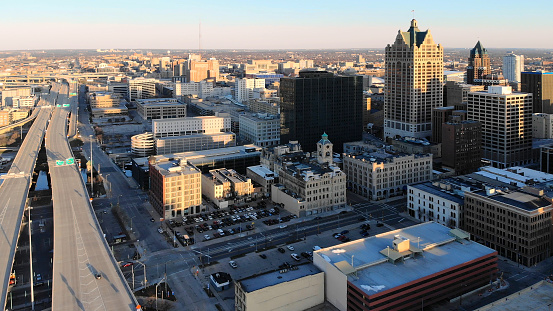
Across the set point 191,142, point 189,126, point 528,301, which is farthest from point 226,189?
point 189,126

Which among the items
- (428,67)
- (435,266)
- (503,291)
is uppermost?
(428,67)

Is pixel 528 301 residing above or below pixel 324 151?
below

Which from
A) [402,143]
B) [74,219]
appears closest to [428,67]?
[402,143]

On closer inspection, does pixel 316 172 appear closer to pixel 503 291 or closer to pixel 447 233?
Answer: pixel 447 233

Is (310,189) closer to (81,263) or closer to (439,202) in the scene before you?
(439,202)

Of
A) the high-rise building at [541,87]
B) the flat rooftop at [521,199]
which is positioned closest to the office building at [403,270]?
the flat rooftop at [521,199]

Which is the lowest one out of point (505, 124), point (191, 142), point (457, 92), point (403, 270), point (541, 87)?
point (403, 270)
